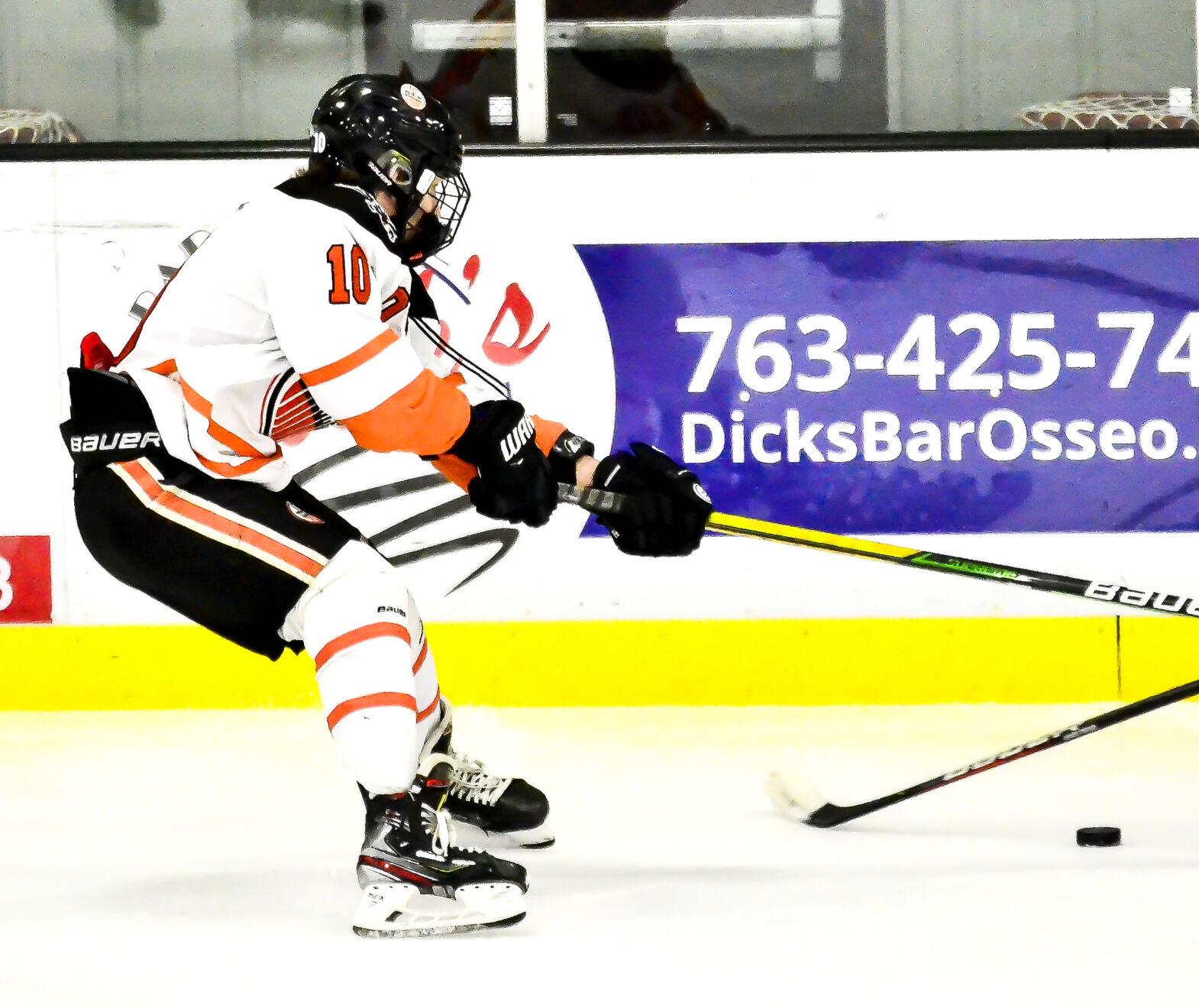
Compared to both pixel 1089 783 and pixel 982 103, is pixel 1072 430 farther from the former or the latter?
pixel 1089 783

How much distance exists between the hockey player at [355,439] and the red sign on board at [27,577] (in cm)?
142

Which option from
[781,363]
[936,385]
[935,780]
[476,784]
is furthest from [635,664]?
[935,780]

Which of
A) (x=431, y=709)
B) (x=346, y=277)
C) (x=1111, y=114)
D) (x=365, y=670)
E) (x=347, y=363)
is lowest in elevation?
(x=431, y=709)

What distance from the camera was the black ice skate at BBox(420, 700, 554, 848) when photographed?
2.39 metres

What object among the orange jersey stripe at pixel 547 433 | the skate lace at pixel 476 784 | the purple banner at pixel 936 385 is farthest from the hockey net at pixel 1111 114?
the skate lace at pixel 476 784

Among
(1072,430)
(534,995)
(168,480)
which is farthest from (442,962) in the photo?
(1072,430)

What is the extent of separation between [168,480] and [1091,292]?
87.0 inches

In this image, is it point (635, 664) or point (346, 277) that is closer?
point (346, 277)

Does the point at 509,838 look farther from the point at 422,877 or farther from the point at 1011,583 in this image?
the point at 1011,583

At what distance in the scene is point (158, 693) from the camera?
3467 millimetres

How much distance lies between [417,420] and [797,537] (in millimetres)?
598

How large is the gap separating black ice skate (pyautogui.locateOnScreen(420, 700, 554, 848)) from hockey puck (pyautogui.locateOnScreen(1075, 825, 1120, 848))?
2.58ft

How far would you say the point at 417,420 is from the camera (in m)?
1.96

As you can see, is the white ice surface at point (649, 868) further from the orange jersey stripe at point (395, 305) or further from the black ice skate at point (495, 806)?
the orange jersey stripe at point (395, 305)
